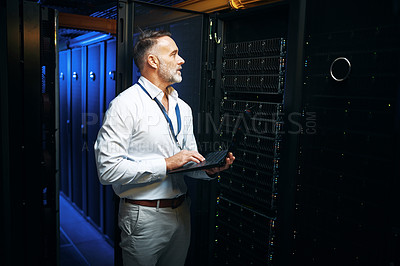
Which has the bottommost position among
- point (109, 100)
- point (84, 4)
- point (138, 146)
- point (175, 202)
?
point (175, 202)

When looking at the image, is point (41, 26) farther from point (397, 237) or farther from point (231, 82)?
point (397, 237)

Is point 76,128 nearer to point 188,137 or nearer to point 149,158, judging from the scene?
point 188,137

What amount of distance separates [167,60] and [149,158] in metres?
0.55

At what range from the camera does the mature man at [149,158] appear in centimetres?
167

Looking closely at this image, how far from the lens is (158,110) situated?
6.09ft

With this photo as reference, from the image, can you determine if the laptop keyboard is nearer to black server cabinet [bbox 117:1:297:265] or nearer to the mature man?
the mature man

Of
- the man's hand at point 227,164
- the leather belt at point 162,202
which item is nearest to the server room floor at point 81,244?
the leather belt at point 162,202

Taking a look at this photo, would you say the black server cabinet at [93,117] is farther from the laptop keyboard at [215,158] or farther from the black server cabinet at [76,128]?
the laptop keyboard at [215,158]

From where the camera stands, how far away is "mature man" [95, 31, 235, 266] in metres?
1.67

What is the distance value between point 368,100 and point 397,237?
1.91ft

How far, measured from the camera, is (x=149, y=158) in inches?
71.7

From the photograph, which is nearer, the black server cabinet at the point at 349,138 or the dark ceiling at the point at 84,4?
the black server cabinet at the point at 349,138

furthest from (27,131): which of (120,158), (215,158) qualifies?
(215,158)

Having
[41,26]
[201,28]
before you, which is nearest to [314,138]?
[201,28]
